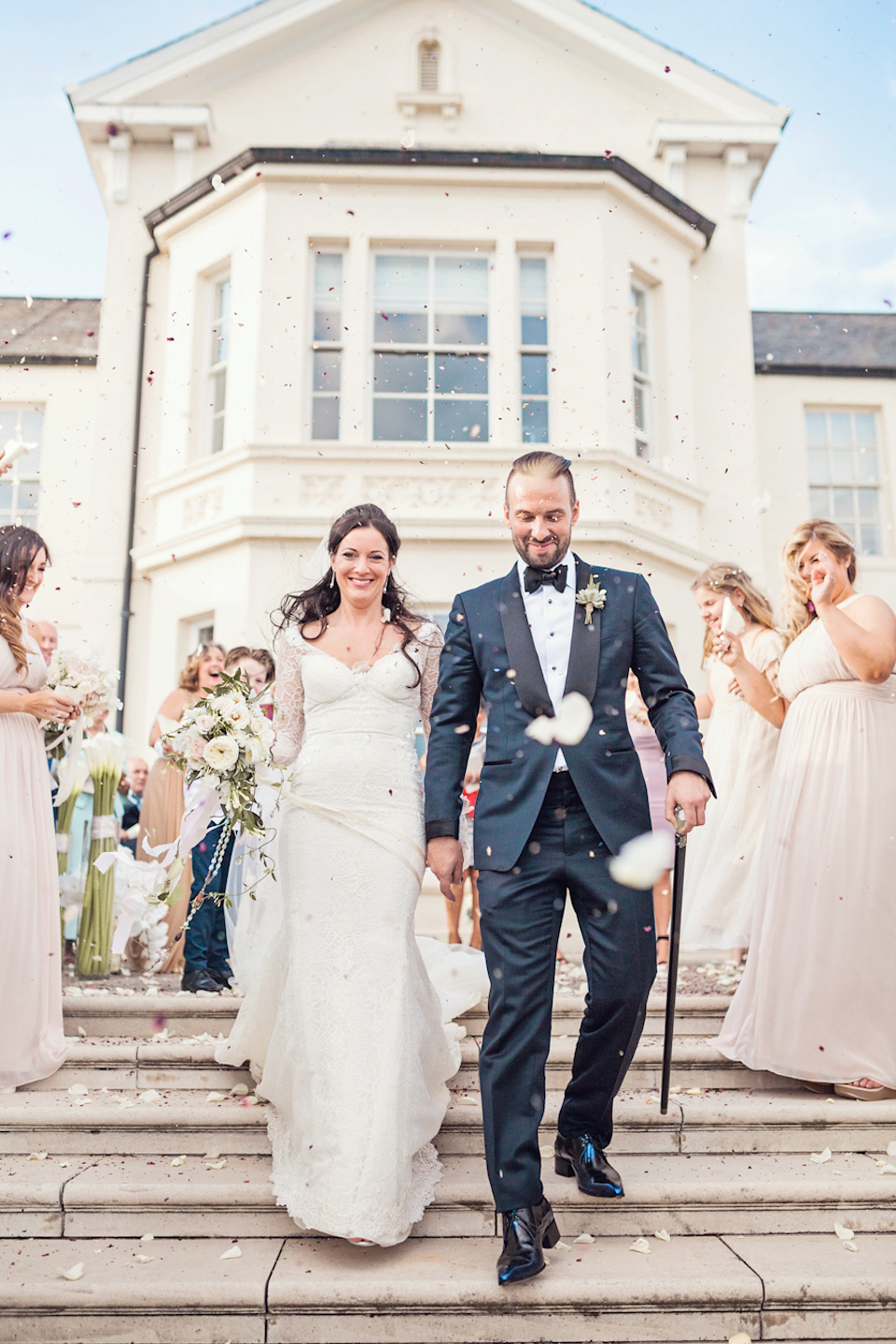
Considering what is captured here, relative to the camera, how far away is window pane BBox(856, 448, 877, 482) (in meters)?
13.4

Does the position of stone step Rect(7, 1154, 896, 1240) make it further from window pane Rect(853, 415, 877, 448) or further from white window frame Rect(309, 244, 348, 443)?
window pane Rect(853, 415, 877, 448)

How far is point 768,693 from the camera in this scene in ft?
15.6

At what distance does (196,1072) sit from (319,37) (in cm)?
1289

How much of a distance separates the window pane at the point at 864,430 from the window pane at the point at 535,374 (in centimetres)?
477

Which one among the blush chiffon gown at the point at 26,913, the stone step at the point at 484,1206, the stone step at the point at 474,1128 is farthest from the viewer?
the blush chiffon gown at the point at 26,913

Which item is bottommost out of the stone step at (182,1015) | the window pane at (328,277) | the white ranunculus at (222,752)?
the stone step at (182,1015)

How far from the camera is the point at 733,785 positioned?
20.3 feet

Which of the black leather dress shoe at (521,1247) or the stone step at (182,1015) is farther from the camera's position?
the stone step at (182,1015)

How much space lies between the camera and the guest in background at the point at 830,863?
159 inches

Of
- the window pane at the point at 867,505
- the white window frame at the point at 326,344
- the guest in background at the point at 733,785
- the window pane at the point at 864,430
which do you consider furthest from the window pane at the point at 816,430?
the guest in background at the point at 733,785

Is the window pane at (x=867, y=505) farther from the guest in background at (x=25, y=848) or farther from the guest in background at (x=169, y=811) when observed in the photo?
the guest in background at (x=25, y=848)

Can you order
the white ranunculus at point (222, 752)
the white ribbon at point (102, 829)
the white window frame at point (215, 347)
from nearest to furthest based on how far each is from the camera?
the white ranunculus at point (222, 752), the white ribbon at point (102, 829), the white window frame at point (215, 347)

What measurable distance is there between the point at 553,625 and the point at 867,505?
11598 mm

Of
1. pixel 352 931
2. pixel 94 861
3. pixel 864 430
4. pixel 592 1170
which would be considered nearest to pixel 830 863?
pixel 592 1170
